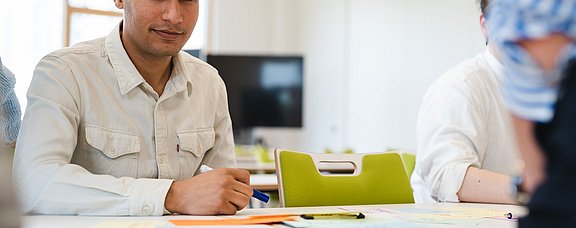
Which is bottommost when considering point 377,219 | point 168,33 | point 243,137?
point 243,137

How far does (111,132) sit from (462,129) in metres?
1.17

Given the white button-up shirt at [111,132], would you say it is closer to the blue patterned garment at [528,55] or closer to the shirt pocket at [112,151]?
the shirt pocket at [112,151]

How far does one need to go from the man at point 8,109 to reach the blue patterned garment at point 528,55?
156 cm

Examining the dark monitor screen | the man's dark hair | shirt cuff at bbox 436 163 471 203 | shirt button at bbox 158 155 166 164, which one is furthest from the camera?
the dark monitor screen

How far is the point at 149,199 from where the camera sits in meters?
1.71

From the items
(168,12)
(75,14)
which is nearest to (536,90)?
(168,12)

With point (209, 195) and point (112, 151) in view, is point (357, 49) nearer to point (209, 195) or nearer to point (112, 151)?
point (112, 151)

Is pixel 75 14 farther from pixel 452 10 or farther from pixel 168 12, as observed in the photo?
pixel 168 12

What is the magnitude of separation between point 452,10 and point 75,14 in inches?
179

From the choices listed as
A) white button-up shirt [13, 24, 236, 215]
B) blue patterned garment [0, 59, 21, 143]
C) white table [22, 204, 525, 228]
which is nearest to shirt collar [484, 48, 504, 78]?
white table [22, 204, 525, 228]

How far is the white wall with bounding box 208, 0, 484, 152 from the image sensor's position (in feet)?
21.2

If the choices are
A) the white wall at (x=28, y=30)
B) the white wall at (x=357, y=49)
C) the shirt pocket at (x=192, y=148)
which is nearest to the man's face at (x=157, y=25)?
the shirt pocket at (x=192, y=148)

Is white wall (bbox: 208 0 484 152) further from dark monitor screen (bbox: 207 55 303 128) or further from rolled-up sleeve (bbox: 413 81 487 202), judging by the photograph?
rolled-up sleeve (bbox: 413 81 487 202)

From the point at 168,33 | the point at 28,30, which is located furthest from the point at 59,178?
the point at 28,30
